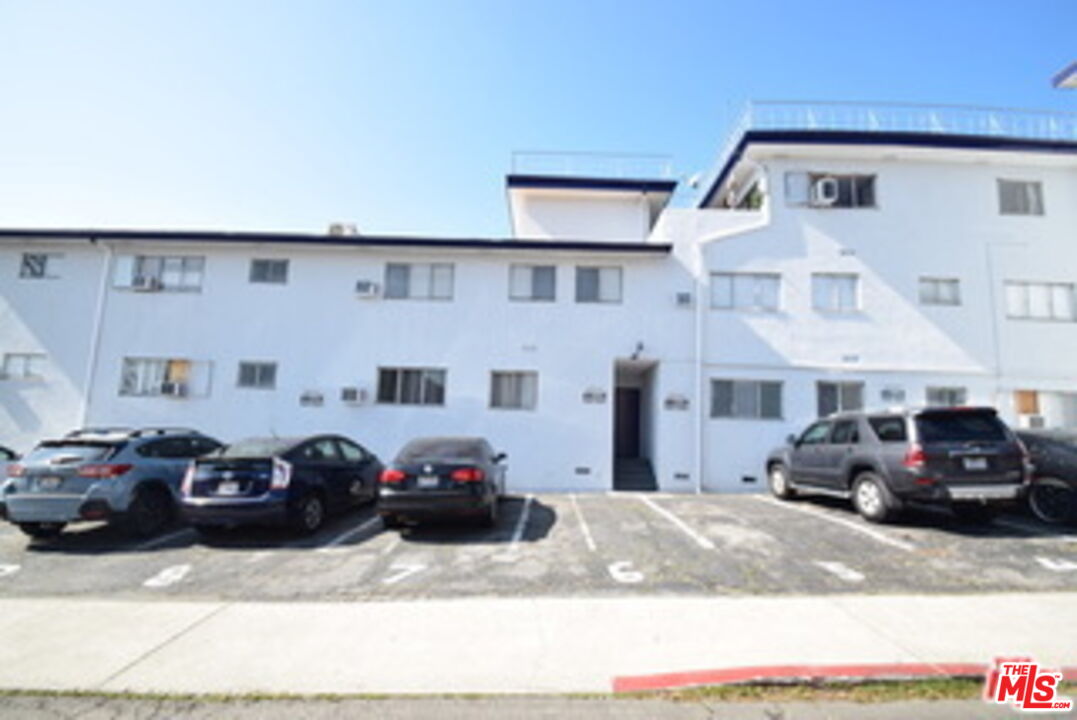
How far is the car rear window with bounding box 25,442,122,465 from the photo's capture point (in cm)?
685

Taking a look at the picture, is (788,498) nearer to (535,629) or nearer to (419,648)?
(535,629)

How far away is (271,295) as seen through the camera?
512 inches

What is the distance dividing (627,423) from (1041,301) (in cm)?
1210

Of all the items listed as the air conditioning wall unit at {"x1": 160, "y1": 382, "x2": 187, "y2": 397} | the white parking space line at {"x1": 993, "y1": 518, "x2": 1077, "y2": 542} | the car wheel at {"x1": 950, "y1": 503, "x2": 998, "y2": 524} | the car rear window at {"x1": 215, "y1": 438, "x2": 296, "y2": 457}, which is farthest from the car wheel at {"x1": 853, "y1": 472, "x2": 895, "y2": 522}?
the air conditioning wall unit at {"x1": 160, "y1": 382, "x2": 187, "y2": 397}

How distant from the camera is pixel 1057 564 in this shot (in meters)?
5.83

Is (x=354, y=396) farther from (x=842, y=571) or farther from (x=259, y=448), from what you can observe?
(x=842, y=571)

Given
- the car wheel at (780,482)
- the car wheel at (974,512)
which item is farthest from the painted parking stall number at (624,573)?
the car wheel at (974,512)

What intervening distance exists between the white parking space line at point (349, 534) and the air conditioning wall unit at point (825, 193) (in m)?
14.2

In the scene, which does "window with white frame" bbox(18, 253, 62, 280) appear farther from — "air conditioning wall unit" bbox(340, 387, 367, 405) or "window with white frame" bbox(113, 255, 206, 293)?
"air conditioning wall unit" bbox(340, 387, 367, 405)

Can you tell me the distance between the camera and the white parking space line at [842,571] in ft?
17.8

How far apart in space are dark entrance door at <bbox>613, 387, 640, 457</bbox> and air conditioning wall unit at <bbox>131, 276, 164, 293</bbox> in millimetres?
13999

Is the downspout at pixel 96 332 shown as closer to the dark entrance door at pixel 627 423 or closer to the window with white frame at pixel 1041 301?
the dark entrance door at pixel 627 423

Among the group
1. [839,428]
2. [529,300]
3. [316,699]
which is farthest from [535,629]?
[529,300]

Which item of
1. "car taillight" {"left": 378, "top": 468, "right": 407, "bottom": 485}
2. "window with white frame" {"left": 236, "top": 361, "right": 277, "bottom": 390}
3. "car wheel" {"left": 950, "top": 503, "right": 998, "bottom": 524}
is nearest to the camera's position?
"car taillight" {"left": 378, "top": 468, "right": 407, "bottom": 485}
